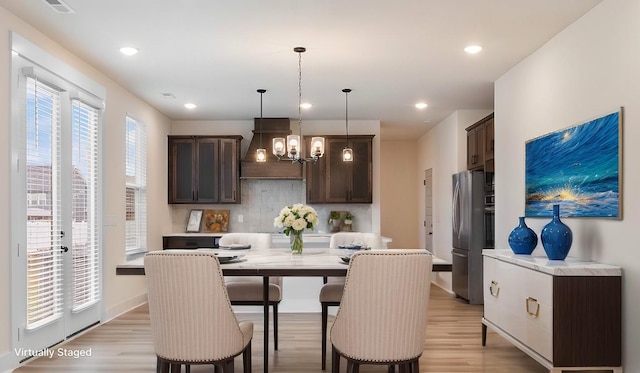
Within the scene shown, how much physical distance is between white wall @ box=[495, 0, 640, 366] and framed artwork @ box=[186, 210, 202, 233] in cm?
450

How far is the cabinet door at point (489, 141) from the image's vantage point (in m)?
6.02

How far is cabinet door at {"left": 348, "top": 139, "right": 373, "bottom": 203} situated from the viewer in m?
7.66

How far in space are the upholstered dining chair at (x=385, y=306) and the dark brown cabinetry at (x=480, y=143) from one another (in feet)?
12.3

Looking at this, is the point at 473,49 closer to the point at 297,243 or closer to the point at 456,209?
the point at 297,243

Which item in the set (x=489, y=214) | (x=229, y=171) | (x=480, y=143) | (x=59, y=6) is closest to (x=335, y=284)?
(x=59, y=6)

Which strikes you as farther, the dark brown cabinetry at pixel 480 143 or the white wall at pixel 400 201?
the white wall at pixel 400 201

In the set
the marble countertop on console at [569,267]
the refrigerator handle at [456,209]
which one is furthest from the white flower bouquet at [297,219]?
the refrigerator handle at [456,209]

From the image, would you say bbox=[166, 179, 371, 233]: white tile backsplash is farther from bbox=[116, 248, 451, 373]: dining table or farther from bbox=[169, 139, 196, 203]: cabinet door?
bbox=[116, 248, 451, 373]: dining table

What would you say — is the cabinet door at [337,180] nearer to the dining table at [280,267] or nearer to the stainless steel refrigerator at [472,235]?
the stainless steel refrigerator at [472,235]

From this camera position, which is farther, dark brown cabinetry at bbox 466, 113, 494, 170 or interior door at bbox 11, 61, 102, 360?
dark brown cabinetry at bbox 466, 113, 494, 170

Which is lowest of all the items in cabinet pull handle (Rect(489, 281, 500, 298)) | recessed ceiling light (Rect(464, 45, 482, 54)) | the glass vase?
cabinet pull handle (Rect(489, 281, 500, 298))

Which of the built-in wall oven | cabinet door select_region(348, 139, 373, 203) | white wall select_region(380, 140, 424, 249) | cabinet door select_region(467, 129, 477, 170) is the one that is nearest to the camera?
the built-in wall oven

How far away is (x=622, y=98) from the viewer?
325 cm

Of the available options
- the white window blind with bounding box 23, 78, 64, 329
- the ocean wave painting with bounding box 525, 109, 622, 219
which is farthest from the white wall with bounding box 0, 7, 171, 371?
the ocean wave painting with bounding box 525, 109, 622, 219
